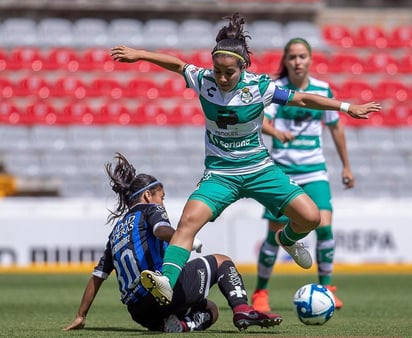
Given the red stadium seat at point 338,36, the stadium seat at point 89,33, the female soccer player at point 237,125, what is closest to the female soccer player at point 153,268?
the female soccer player at point 237,125

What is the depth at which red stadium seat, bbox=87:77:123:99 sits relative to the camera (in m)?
19.9

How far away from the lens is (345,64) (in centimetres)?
2134

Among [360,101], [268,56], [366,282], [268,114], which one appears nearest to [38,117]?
[268,56]

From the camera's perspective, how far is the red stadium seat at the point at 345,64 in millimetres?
21203

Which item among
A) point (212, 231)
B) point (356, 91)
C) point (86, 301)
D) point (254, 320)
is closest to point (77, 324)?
point (86, 301)

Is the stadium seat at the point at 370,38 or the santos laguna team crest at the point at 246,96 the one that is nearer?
the santos laguna team crest at the point at 246,96

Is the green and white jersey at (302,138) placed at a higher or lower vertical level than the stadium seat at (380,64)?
lower

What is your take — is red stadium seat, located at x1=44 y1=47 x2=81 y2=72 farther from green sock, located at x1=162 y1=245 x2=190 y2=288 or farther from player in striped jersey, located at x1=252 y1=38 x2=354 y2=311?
green sock, located at x1=162 y1=245 x2=190 y2=288

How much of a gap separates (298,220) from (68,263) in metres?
8.37

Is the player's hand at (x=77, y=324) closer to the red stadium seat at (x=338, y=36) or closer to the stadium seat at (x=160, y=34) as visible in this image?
the stadium seat at (x=160, y=34)

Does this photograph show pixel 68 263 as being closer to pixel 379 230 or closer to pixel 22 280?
pixel 22 280

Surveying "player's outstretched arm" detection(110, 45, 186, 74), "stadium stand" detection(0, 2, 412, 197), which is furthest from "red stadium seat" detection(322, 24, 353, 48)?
"player's outstretched arm" detection(110, 45, 186, 74)

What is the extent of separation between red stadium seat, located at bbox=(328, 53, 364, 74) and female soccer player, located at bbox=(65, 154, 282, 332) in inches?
572

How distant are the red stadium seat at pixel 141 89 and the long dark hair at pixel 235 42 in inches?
509
